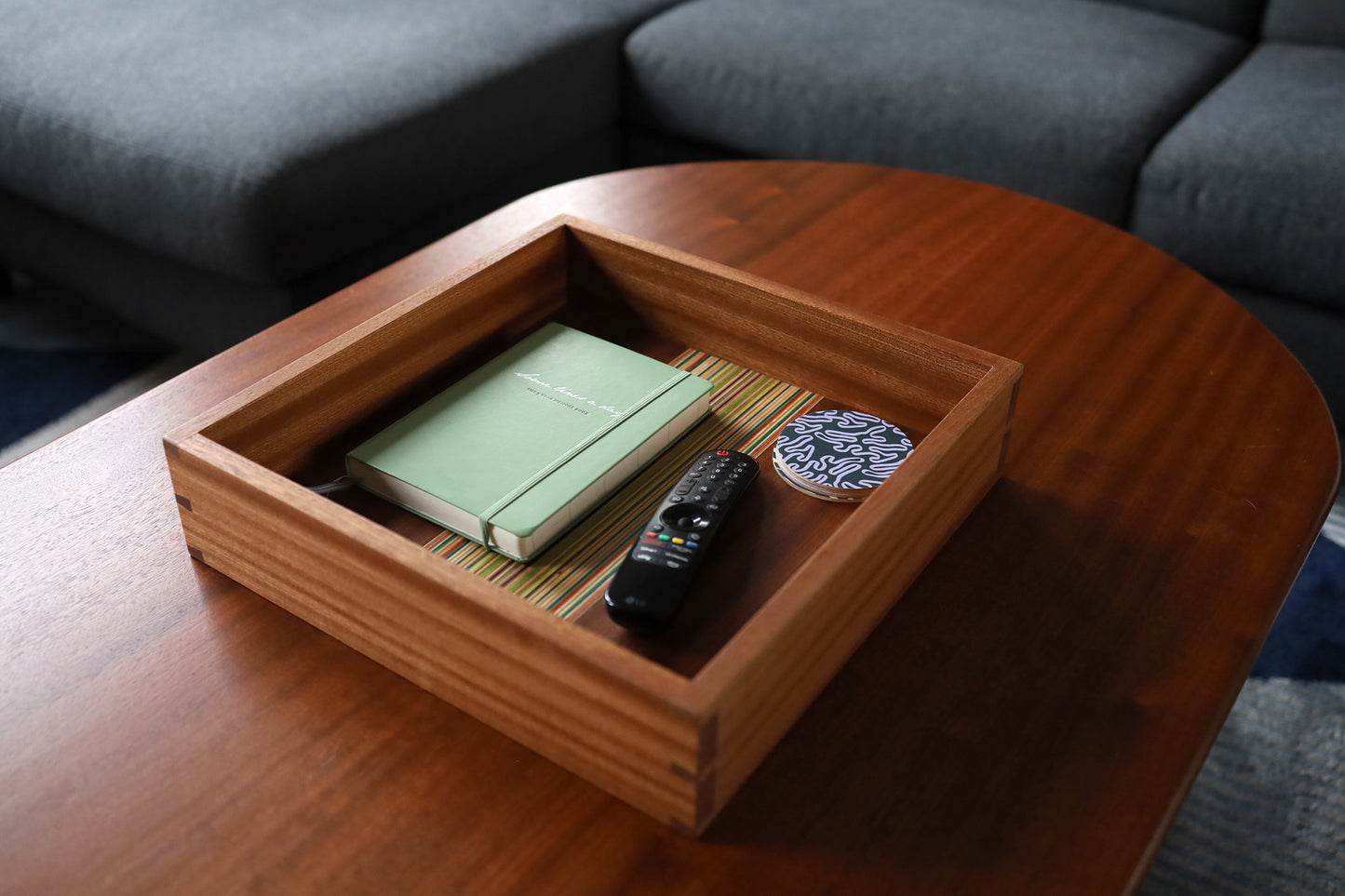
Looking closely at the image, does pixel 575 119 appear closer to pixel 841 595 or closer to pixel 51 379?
pixel 51 379

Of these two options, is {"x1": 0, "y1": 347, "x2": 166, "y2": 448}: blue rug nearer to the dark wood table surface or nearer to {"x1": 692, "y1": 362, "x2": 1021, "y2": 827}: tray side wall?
the dark wood table surface

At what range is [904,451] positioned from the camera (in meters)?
0.76

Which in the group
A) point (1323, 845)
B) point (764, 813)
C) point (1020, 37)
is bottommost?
point (1323, 845)

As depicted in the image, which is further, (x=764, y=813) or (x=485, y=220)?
(x=485, y=220)

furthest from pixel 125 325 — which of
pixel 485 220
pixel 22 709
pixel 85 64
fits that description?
pixel 22 709

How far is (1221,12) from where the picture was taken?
1.80m

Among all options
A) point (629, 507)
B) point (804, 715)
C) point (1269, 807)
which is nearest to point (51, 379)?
point (629, 507)

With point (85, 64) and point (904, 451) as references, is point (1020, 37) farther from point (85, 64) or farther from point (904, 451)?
point (85, 64)

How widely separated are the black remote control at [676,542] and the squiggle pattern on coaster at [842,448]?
4 centimetres

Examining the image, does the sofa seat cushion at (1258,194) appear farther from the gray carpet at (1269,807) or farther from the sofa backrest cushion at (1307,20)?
the gray carpet at (1269,807)

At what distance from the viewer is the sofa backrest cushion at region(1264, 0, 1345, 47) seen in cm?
171

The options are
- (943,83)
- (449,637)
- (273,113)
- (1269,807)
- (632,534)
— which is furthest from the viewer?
(943,83)

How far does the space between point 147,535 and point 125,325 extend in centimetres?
119

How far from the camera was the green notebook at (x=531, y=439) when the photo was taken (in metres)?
0.70
